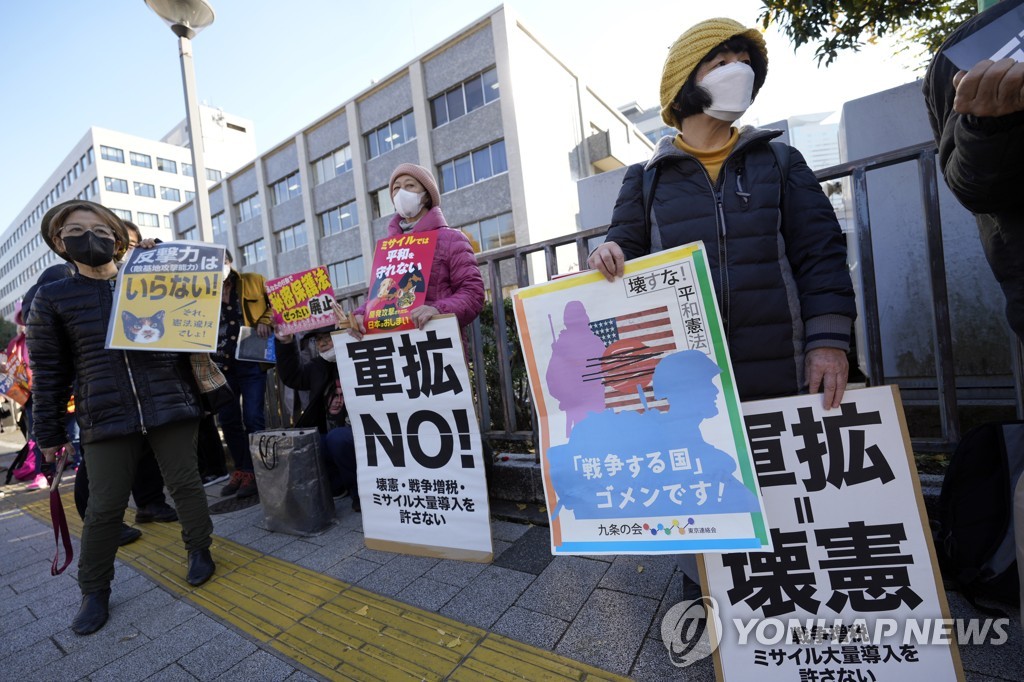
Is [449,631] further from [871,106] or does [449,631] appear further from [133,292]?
[871,106]

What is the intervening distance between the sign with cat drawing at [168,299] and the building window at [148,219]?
211 feet

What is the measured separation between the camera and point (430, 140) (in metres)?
22.2

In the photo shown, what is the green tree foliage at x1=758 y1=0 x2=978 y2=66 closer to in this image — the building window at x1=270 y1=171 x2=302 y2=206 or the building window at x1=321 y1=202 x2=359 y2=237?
the building window at x1=321 y1=202 x2=359 y2=237

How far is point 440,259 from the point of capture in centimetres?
286

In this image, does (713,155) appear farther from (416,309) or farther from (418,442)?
(418,442)

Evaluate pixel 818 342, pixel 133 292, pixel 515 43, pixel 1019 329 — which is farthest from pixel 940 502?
pixel 515 43

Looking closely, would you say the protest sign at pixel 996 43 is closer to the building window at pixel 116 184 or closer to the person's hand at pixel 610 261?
the person's hand at pixel 610 261

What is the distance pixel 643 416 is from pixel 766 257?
2.22 ft

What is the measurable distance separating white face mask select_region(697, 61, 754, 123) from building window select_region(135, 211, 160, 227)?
66616mm

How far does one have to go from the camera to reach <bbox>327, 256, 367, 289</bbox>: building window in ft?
84.0

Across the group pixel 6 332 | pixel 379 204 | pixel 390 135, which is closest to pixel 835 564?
pixel 379 204

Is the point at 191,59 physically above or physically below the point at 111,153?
below

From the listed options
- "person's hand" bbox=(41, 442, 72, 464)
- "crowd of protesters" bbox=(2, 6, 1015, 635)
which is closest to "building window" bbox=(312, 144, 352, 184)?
"crowd of protesters" bbox=(2, 6, 1015, 635)

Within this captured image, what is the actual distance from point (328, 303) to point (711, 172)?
2379 mm
